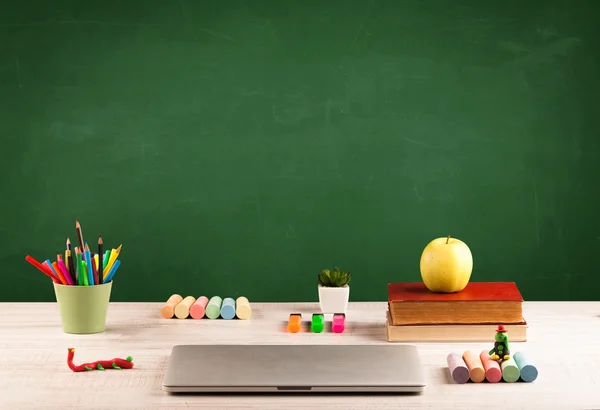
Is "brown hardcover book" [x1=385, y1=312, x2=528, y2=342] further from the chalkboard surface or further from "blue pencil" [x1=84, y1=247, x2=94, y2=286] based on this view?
the chalkboard surface

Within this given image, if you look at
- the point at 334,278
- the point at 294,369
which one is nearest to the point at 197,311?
the point at 334,278

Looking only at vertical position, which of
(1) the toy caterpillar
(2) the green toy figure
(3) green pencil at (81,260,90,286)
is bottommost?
(1) the toy caterpillar

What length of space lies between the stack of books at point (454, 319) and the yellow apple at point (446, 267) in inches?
2.7

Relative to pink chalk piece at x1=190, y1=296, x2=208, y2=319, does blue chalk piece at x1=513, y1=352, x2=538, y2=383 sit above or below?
below

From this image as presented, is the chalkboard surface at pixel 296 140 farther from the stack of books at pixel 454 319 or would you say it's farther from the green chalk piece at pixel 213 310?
the stack of books at pixel 454 319

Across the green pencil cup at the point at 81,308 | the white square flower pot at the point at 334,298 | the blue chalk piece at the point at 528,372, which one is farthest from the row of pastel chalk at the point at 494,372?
the green pencil cup at the point at 81,308

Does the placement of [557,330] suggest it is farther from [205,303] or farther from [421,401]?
[205,303]

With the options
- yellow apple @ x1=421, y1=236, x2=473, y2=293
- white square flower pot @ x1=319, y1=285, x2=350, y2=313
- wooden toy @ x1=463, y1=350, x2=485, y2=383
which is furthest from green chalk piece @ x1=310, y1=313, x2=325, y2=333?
wooden toy @ x1=463, y1=350, x2=485, y2=383

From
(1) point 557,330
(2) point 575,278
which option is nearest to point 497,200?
(2) point 575,278

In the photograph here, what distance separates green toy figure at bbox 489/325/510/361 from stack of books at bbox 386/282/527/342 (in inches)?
7.2

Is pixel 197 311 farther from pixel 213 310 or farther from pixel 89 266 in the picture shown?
pixel 89 266

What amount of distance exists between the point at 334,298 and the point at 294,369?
470 millimetres

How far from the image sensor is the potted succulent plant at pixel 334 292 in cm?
183

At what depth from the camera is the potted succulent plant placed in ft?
6.02
